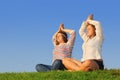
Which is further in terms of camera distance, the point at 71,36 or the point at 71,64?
the point at 71,36

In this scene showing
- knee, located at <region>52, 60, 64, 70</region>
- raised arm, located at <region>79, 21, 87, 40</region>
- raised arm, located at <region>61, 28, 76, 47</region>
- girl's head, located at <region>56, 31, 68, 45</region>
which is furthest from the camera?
girl's head, located at <region>56, 31, 68, 45</region>

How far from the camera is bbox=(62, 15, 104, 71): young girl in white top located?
744 inches

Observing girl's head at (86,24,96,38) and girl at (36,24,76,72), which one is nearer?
girl's head at (86,24,96,38)

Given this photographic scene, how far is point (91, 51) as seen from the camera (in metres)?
19.1

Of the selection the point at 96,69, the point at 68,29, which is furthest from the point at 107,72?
the point at 68,29

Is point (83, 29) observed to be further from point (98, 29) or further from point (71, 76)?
point (71, 76)

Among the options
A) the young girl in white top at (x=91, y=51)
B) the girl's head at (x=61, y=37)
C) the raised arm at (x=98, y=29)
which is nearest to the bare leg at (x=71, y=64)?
the young girl in white top at (x=91, y=51)

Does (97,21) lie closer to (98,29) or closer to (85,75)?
(98,29)

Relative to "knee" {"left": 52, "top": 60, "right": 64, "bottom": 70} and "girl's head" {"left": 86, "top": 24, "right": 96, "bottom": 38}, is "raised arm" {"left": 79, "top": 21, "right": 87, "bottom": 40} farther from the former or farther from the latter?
"knee" {"left": 52, "top": 60, "right": 64, "bottom": 70}

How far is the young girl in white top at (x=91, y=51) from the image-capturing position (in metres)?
18.9

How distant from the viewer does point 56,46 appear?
20844mm

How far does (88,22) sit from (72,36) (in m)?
1.06

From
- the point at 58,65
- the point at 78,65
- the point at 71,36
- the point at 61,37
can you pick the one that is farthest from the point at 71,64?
the point at 61,37

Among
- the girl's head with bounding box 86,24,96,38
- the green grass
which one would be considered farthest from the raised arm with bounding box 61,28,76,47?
the green grass
